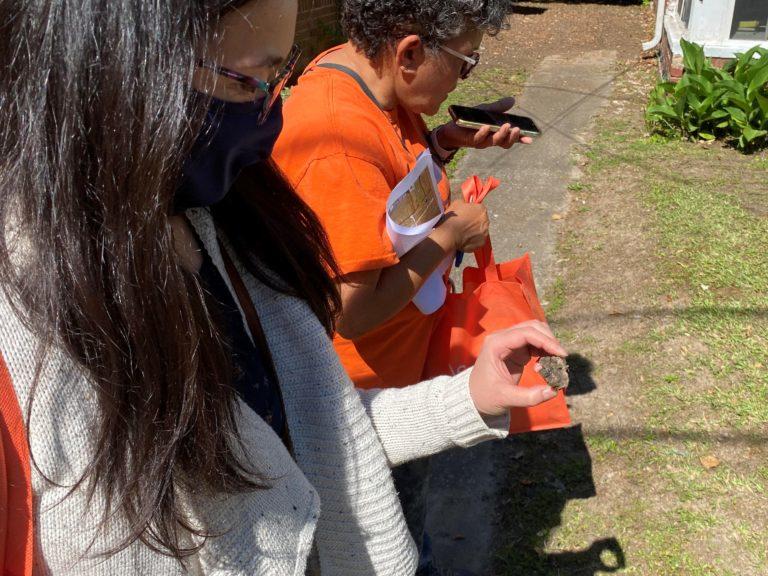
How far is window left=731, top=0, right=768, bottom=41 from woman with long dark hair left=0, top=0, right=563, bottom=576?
601 cm

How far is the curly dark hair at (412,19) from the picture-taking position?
191 cm

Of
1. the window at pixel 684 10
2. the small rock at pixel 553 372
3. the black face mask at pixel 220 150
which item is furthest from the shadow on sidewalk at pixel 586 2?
the black face mask at pixel 220 150

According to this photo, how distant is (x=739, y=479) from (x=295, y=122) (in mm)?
2345

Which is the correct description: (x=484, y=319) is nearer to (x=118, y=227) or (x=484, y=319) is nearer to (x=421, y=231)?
(x=421, y=231)

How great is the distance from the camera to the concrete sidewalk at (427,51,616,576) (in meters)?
3.08

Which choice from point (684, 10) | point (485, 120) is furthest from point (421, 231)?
point (684, 10)

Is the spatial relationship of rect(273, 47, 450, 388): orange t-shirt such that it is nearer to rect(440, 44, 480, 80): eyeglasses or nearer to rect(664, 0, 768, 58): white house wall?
rect(440, 44, 480, 80): eyeglasses

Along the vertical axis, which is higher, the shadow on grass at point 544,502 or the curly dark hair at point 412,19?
the curly dark hair at point 412,19

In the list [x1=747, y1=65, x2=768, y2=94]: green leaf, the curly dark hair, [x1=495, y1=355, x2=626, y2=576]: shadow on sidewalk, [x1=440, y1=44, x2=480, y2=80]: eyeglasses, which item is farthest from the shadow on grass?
[x1=747, y1=65, x2=768, y2=94]: green leaf

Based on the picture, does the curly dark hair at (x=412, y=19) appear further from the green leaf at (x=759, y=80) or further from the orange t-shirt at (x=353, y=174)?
the green leaf at (x=759, y=80)

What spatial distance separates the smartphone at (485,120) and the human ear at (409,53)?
0.56 metres

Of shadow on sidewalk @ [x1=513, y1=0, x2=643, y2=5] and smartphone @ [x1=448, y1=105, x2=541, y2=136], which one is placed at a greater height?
smartphone @ [x1=448, y1=105, x2=541, y2=136]

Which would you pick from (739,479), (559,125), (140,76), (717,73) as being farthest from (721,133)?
(140,76)

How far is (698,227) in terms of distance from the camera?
15.8ft
